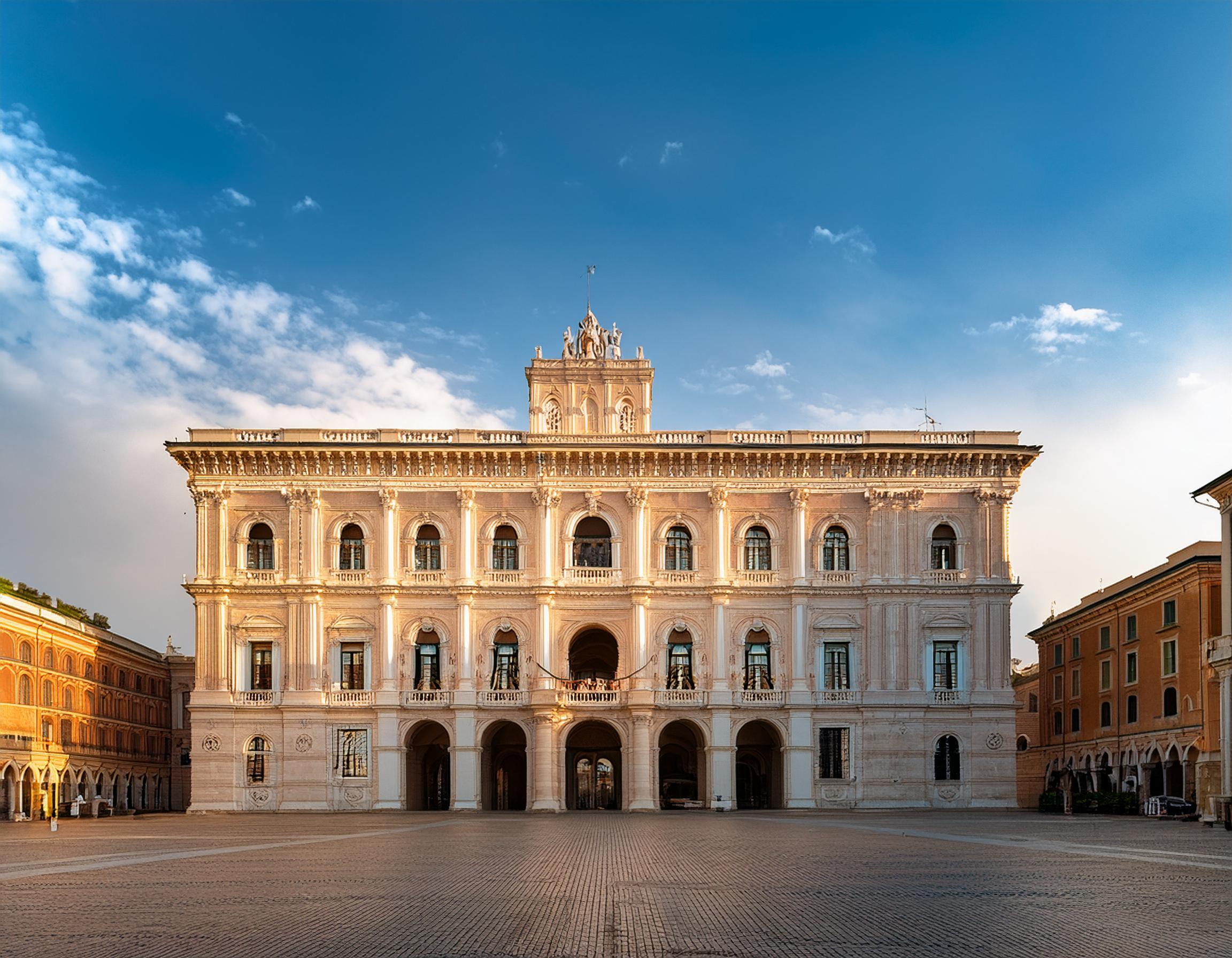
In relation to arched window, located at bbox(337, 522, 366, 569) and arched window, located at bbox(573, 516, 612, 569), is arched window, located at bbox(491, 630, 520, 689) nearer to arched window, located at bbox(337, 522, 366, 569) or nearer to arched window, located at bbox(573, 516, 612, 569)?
arched window, located at bbox(573, 516, 612, 569)

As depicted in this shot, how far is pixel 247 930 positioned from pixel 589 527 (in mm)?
47254

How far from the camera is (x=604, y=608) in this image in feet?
198

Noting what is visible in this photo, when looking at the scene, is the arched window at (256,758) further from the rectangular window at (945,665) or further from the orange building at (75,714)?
the rectangular window at (945,665)

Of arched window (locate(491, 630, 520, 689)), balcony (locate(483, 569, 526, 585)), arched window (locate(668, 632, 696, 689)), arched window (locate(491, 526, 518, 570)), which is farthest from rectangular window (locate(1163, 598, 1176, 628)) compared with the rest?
arched window (locate(491, 526, 518, 570))

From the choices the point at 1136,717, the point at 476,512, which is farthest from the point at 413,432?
the point at 1136,717

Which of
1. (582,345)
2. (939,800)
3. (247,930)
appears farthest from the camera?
(582,345)

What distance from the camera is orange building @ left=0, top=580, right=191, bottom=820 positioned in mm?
63344

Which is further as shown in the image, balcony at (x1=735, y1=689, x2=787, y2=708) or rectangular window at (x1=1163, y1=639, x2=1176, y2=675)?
balcony at (x1=735, y1=689, x2=787, y2=708)

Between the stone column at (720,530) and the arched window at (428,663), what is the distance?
13.2 meters

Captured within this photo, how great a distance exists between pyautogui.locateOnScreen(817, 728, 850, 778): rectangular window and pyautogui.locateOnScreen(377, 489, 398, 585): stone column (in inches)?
816

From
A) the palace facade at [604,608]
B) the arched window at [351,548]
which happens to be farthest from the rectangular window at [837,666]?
the arched window at [351,548]

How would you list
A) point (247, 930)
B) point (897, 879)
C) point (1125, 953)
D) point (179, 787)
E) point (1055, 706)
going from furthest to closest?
point (179, 787) → point (1055, 706) → point (897, 879) → point (247, 930) → point (1125, 953)

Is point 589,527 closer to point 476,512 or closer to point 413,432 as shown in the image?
point 476,512

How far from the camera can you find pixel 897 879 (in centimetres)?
2016
